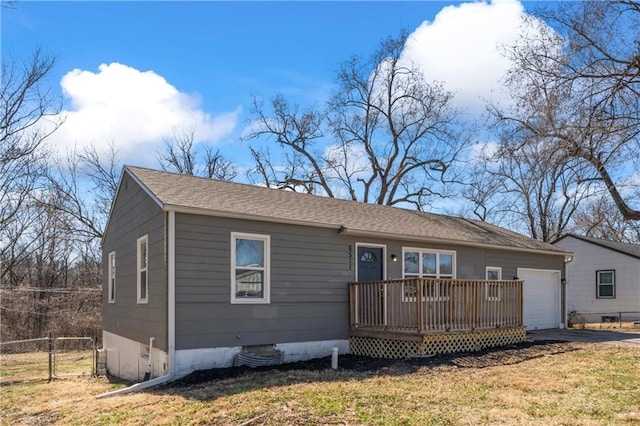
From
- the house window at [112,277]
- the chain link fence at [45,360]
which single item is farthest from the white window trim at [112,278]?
the chain link fence at [45,360]

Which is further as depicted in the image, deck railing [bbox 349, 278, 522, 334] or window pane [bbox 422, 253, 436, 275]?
window pane [bbox 422, 253, 436, 275]

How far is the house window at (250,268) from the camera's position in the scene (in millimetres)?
10172

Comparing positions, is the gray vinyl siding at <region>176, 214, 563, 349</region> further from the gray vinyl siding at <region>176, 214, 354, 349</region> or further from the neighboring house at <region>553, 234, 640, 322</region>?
the neighboring house at <region>553, 234, 640, 322</region>

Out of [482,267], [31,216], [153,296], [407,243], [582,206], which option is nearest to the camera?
[153,296]

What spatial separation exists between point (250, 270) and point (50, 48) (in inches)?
526

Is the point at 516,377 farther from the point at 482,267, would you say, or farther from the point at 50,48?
the point at 50,48

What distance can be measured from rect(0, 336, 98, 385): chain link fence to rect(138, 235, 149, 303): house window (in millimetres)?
2903

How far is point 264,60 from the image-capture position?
49.5ft

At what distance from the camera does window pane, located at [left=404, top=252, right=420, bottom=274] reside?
13.0m

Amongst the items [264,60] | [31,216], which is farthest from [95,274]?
[264,60]

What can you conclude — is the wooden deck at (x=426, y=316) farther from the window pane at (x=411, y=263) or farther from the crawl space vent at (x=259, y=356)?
the crawl space vent at (x=259, y=356)

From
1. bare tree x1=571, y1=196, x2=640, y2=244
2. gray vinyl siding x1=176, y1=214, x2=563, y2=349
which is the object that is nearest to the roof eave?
gray vinyl siding x1=176, y1=214, x2=563, y2=349

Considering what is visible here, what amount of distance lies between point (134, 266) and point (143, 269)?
0.79 metres

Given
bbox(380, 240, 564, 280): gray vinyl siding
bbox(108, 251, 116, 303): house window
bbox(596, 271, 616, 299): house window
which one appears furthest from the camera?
bbox(596, 271, 616, 299): house window
